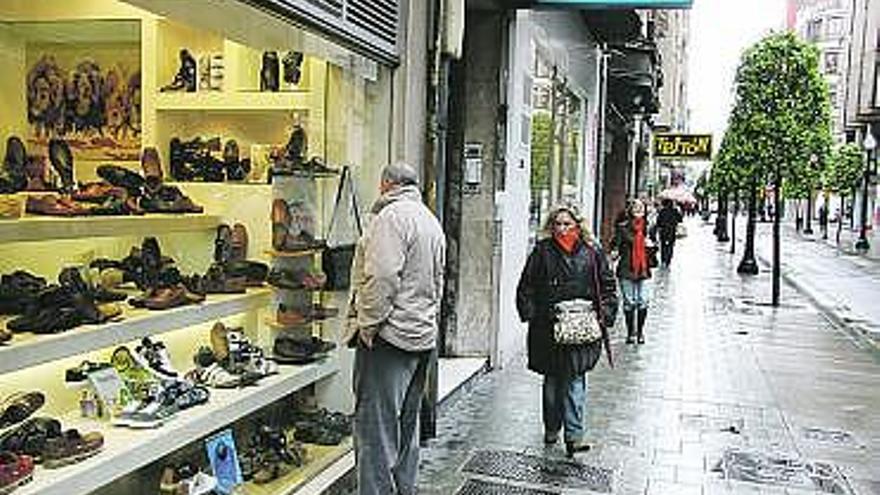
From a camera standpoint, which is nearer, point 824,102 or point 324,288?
point 324,288

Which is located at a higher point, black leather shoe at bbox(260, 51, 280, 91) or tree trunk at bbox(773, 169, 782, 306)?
black leather shoe at bbox(260, 51, 280, 91)

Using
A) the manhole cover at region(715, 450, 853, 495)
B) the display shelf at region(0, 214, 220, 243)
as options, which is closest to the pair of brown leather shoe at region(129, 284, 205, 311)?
the display shelf at region(0, 214, 220, 243)

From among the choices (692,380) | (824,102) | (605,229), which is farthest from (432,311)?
(605,229)

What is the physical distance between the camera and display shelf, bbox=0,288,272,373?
12.7ft

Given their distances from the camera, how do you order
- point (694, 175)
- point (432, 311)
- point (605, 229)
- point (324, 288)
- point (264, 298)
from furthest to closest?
point (694, 175)
point (605, 229)
point (324, 288)
point (264, 298)
point (432, 311)

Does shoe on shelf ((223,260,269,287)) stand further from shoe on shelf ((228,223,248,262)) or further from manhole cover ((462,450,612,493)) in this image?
manhole cover ((462,450,612,493))

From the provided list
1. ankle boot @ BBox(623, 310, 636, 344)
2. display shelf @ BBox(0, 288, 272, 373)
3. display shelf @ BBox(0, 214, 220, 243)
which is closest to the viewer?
display shelf @ BBox(0, 288, 272, 373)

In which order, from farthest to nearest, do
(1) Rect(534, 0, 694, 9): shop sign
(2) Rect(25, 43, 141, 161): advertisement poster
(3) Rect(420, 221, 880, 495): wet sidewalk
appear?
1. (1) Rect(534, 0, 694, 9): shop sign
2. (3) Rect(420, 221, 880, 495): wet sidewalk
3. (2) Rect(25, 43, 141, 161): advertisement poster

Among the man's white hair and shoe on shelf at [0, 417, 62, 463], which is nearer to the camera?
shoe on shelf at [0, 417, 62, 463]

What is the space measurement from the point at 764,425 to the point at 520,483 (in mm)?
3044

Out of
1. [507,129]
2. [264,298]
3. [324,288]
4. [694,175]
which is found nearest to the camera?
[264,298]

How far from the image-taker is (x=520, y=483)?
6.48m

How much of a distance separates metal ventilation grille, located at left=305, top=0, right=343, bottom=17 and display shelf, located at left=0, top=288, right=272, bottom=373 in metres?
1.69

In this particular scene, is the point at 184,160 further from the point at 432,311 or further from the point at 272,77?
the point at 432,311
